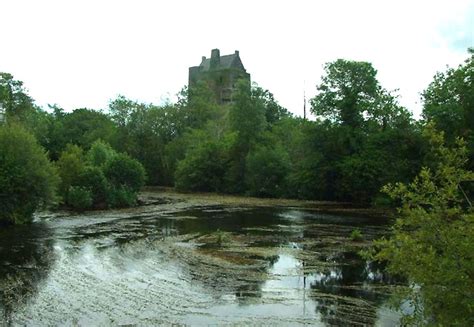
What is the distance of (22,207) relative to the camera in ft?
97.2

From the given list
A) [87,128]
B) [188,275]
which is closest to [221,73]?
[87,128]

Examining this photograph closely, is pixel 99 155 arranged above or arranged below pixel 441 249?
above

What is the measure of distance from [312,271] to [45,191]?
18731mm

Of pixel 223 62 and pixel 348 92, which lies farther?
pixel 223 62

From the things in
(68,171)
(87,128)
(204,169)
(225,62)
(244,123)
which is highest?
(225,62)

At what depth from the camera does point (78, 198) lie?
3819 centimetres

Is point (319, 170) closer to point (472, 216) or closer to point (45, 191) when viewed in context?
point (45, 191)

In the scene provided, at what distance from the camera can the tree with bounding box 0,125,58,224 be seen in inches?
1131

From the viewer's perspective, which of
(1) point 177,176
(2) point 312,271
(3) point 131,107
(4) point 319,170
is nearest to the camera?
(2) point 312,271

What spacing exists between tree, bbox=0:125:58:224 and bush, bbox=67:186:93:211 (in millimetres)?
6369

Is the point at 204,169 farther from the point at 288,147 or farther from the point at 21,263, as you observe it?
the point at 21,263

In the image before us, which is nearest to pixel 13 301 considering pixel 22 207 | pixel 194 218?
pixel 22 207

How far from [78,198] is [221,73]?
218 feet

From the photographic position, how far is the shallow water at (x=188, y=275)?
13.1m
